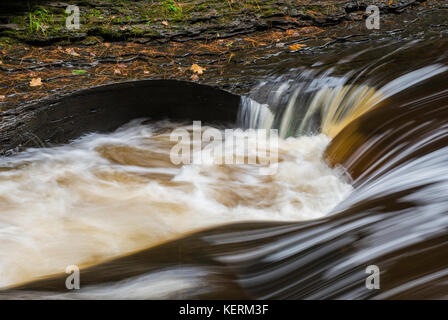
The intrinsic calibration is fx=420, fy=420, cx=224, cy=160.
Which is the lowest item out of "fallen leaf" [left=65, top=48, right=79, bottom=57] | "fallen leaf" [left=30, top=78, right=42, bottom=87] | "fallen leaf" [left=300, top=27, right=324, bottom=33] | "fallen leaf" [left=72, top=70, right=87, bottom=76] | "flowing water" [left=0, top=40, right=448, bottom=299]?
"flowing water" [left=0, top=40, right=448, bottom=299]

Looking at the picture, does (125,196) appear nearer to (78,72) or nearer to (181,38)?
(78,72)

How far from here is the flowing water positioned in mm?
2279

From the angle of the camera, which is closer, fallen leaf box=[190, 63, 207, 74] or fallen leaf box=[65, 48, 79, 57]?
fallen leaf box=[190, 63, 207, 74]

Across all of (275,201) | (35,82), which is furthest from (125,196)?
(35,82)

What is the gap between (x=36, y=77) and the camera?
4867 millimetres

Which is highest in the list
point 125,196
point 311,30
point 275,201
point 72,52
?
point 311,30

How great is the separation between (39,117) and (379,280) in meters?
3.61

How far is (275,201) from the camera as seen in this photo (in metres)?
3.70

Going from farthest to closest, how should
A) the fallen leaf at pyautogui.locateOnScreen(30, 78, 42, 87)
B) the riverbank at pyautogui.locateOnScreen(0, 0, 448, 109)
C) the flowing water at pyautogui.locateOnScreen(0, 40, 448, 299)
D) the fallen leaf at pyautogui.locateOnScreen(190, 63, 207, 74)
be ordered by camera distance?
the fallen leaf at pyautogui.locateOnScreen(190, 63, 207, 74) < the riverbank at pyautogui.locateOnScreen(0, 0, 448, 109) < the fallen leaf at pyautogui.locateOnScreen(30, 78, 42, 87) < the flowing water at pyautogui.locateOnScreen(0, 40, 448, 299)

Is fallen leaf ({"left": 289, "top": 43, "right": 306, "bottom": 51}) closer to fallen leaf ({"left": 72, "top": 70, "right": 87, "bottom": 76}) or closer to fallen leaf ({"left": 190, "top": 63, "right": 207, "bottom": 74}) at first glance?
fallen leaf ({"left": 190, "top": 63, "right": 207, "bottom": 74})

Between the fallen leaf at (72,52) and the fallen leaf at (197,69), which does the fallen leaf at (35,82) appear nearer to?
the fallen leaf at (72,52)

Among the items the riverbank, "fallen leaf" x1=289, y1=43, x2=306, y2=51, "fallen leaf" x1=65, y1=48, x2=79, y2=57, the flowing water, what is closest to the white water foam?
the flowing water
